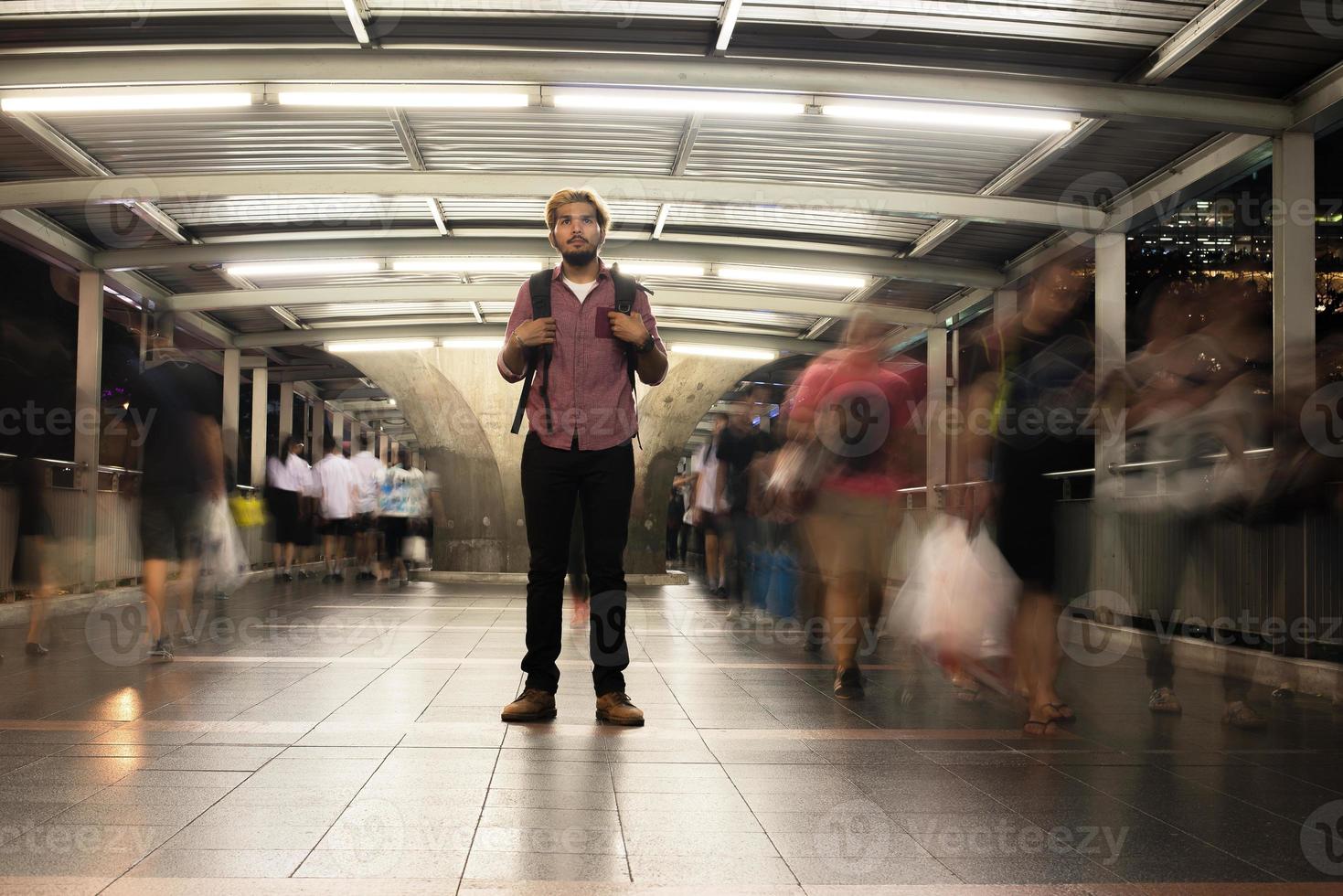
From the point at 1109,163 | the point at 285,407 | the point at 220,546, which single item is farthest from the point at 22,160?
the point at 285,407

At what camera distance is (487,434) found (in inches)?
801

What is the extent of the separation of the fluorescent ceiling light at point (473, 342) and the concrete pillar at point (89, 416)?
5.61m

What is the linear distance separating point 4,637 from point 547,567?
20.0 feet

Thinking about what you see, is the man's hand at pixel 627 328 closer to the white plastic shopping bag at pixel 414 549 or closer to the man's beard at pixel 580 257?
the man's beard at pixel 580 257

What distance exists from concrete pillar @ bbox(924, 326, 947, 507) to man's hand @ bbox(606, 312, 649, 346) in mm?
11143

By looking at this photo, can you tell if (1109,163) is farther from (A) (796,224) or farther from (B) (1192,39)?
(A) (796,224)

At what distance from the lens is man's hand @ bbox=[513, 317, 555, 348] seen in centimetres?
538

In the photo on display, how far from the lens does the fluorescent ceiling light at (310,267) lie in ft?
45.6

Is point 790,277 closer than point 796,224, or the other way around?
point 796,224

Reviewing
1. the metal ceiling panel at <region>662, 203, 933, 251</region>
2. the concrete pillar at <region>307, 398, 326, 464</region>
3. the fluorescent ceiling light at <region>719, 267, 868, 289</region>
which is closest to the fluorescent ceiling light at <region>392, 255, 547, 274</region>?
the metal ceiling panel at <region>662, 203, 933, 251</region>

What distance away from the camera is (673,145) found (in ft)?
33.9

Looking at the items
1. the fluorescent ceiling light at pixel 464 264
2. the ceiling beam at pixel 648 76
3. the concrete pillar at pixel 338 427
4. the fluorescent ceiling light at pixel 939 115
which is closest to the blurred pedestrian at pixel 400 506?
the fluorescent ceiling light at pixel 464 264

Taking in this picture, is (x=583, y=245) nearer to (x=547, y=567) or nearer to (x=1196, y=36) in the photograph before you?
(x=547, y=567)

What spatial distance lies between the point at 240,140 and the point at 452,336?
27.2 ft
